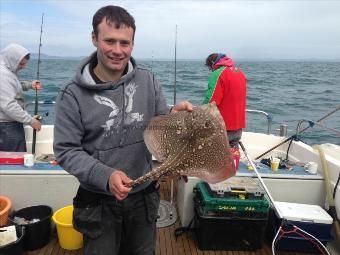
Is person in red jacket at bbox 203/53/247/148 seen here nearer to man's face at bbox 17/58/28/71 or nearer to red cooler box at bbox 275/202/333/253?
red cooler box at bbox 275/202/333/253

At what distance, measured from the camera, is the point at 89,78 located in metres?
2.07

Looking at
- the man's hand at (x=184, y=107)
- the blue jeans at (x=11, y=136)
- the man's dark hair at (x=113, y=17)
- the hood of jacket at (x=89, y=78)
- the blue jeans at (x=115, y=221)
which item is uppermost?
the man's dark hair at (x=113, y=17)

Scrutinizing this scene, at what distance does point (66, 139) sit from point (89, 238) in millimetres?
695

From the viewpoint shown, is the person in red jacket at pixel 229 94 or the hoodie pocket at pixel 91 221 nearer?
the hoodie pocket at pixel 91 221

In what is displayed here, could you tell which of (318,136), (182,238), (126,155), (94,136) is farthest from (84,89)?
(318,136)

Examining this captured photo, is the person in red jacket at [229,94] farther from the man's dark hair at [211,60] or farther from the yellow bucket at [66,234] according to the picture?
the yellow bucket at [66,234]

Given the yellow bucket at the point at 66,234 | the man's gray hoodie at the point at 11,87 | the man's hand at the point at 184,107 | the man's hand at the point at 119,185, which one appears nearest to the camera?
the man's hand at the point at 119,185

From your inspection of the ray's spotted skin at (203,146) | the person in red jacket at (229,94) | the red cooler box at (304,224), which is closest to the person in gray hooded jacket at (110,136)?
the ray's spotted skin at (203,146)

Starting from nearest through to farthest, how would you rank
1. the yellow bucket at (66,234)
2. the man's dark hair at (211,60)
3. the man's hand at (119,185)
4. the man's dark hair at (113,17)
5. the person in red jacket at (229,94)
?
the man's hand at (119,185), the man's dark hair at (113,17), the yellow bucket at (66,234), the person in red jacket at (229,94), the man's dark hair at (211,60)

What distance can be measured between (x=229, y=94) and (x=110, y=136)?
3.21 metres

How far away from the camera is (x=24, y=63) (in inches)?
188

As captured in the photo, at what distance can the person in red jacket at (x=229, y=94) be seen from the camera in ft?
16.2

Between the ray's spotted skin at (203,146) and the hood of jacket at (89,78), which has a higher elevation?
the hood of jacket at (89,78)

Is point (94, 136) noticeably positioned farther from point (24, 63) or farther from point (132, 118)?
point (24, 63)
